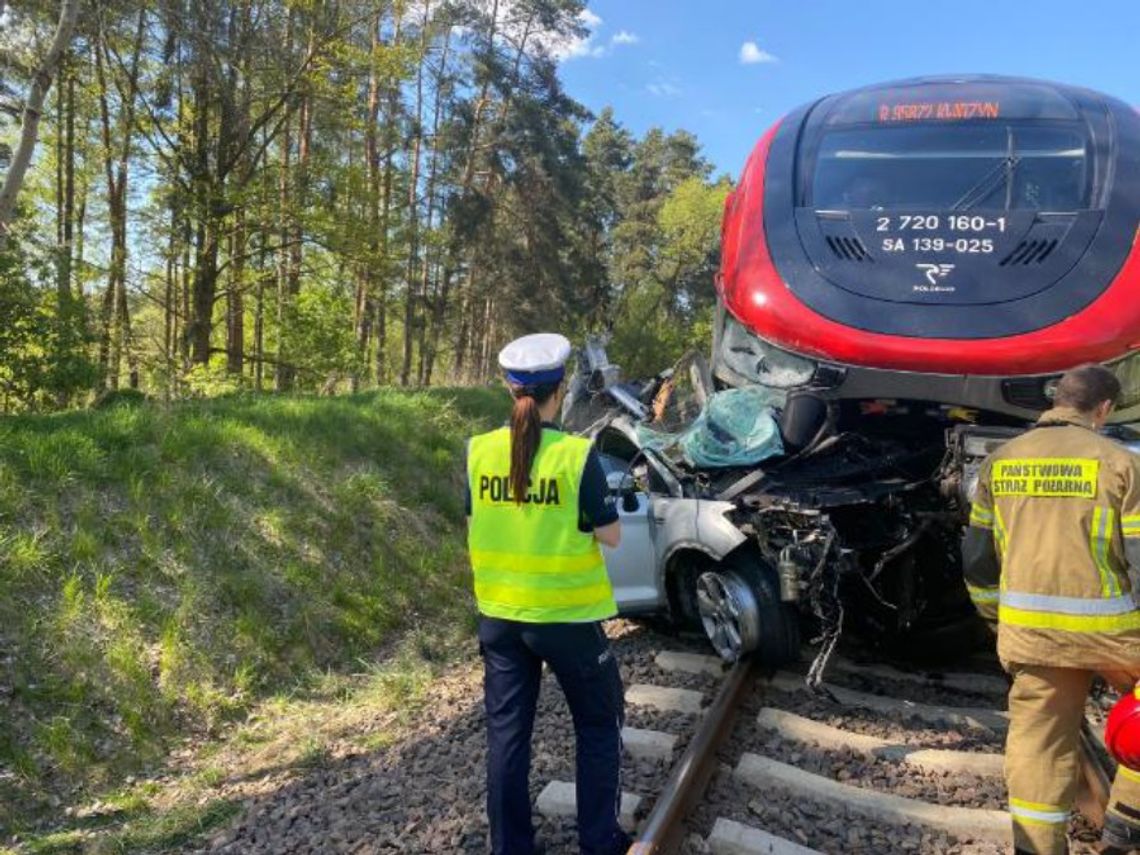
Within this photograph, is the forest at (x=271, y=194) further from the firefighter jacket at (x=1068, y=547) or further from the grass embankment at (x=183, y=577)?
the firefighter jacket at (x=1068, y=547)

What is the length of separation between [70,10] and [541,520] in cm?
512

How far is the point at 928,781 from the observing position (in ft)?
11.4

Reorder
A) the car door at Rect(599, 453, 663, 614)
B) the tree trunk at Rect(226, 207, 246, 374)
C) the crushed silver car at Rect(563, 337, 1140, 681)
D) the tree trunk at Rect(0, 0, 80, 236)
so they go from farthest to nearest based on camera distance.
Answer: the tree trunk at Rect(226, 207, 246, 374) → the tree trunk at Rect(0, 0, 80, 236) → the car door at Rect(599, 453, 663, 614) → the crushed silver car at Rect(563, 337, 1140, 681)

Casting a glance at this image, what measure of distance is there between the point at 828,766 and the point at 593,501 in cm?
172

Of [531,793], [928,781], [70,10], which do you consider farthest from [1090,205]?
[70,10]

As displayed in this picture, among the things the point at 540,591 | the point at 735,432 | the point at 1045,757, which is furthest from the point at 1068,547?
the point at 735,432

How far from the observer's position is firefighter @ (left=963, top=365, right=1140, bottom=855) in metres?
2.71

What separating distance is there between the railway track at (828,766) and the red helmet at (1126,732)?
60cm

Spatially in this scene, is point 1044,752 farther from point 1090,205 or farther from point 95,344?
point 95,344

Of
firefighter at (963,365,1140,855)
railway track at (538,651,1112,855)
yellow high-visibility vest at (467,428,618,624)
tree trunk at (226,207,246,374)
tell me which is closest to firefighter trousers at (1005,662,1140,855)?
firefighter at (963,365,1140,855)

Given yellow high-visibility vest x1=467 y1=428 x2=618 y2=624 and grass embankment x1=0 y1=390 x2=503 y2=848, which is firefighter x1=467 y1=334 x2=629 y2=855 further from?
grass embankment x1=0 y1=390 x2=503 y2=848

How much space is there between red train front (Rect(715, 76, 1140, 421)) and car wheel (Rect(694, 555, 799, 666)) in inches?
38.7

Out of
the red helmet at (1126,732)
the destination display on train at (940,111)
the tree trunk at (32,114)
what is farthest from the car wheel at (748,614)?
the tree trunk at (32,114)

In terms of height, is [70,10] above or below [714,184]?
below
